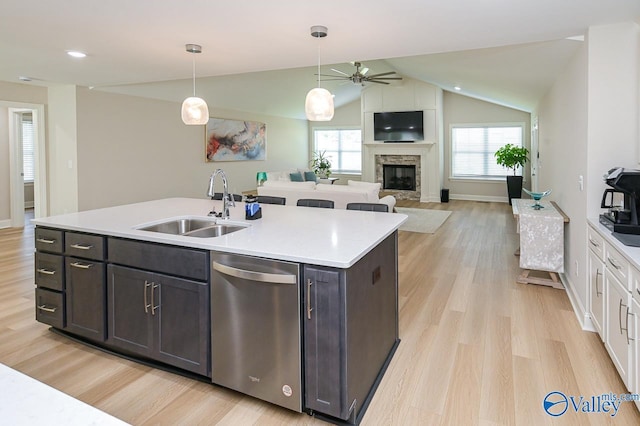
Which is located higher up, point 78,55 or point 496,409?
point 78,55

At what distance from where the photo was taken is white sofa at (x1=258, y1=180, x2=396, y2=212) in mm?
6336

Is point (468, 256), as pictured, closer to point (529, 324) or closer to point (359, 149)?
point (529, 324)

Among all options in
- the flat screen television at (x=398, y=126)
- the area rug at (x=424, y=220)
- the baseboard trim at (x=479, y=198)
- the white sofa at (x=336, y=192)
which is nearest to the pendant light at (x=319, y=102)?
the white sofa at (x=336, y=192)

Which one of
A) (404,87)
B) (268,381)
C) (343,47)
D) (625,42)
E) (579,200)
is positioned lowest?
(268,381)

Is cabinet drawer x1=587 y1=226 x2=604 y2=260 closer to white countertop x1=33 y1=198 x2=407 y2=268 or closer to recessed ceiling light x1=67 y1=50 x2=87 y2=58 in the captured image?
white countertop x1=33 y1=198 x2=407 y2=268

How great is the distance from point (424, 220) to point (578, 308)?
464cm

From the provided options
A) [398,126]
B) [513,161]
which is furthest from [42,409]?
[398,126]

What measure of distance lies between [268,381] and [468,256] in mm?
3954

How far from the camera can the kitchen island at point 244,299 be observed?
1.99 m

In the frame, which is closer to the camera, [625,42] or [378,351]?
[378,351]

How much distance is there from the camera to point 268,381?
2.12m

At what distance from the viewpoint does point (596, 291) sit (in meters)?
2.77

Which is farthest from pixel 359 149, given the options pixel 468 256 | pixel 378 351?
pixel 378 351

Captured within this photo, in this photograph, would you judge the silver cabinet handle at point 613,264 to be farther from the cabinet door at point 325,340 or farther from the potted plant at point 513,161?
the potted plant at point 513,161
